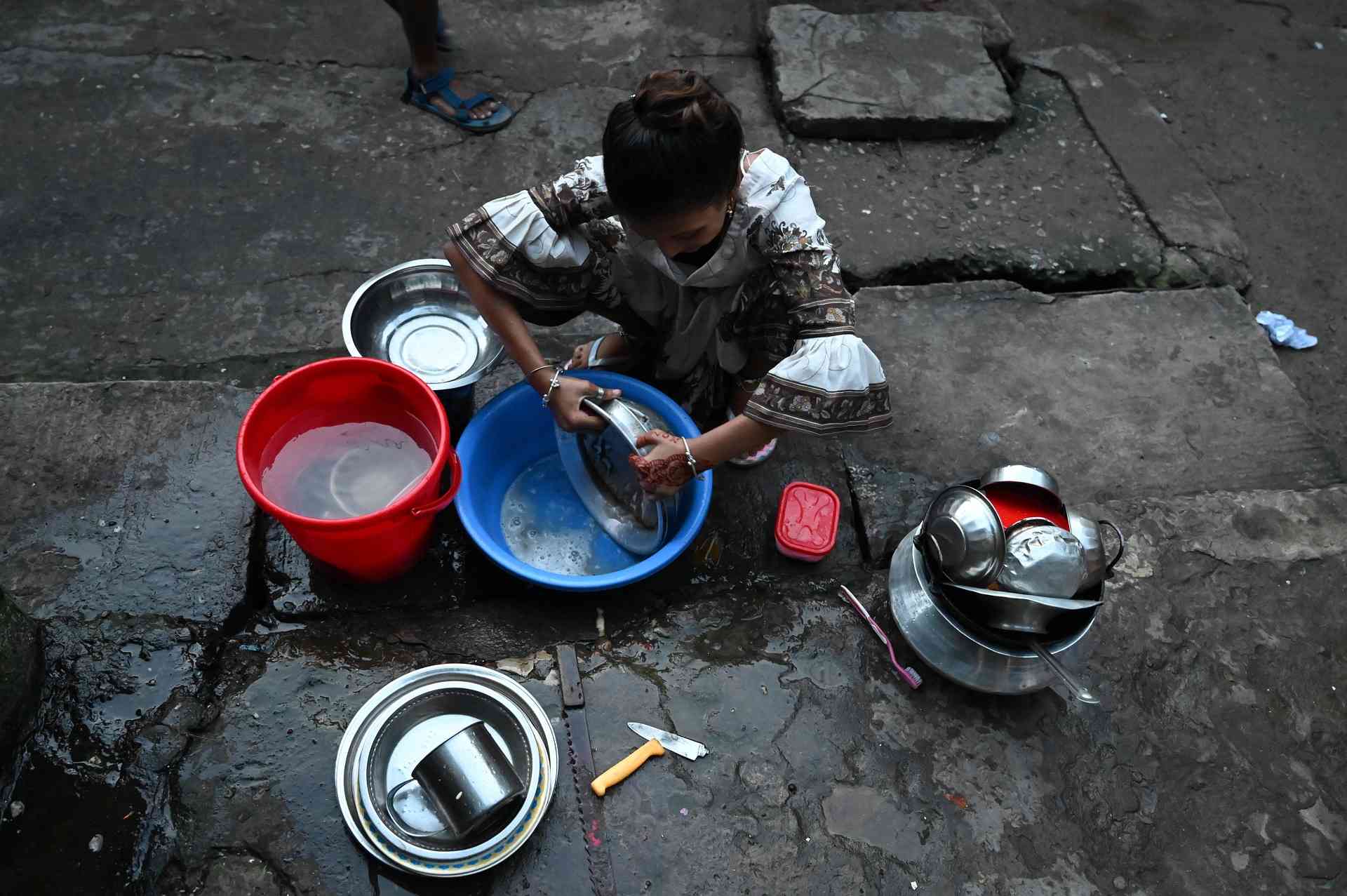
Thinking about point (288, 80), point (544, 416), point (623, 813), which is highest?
point (288, 80)

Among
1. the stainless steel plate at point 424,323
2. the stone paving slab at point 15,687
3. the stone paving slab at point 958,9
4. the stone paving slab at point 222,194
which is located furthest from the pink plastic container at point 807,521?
the stone paving slab at point 958,9

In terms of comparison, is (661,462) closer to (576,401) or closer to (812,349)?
(576,401)

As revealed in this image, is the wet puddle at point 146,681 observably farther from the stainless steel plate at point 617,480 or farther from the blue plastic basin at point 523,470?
the stainless steel plate at point 617,480

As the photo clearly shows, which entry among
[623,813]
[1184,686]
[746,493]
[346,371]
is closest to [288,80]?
[346,371]

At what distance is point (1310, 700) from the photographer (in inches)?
80.2

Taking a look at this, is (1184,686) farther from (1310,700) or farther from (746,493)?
(746,493)

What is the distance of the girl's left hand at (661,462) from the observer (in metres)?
1.88

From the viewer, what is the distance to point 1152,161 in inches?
134

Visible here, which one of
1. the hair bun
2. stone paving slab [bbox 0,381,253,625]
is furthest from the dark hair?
stone paving slab [bbox 0,381,253,625]

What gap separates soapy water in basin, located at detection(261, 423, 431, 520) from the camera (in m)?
1.92

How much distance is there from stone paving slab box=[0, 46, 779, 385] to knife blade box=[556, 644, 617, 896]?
1.33m

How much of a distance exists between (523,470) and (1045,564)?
1.37m

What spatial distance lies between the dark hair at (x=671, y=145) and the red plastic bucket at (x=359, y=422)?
0.64m

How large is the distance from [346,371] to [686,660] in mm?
1017
